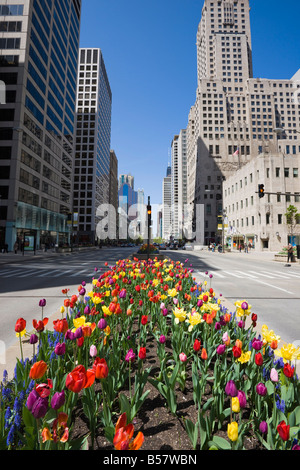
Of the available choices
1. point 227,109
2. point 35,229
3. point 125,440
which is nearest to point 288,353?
point 125,440

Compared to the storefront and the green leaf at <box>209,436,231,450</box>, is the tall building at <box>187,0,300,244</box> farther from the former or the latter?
the green leaf at <box>209,436,231,450</box>

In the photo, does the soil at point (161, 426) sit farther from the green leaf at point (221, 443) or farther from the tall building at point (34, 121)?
the tall building at point (34, 121)

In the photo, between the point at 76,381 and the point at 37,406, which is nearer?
the point at 37,406

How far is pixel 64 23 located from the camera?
211 feet

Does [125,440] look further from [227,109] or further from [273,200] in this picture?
[227,109]

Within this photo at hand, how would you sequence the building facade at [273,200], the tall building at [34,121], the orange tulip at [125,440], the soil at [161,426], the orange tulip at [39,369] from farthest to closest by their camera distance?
the building facade at [273,200] → the tall building at [34,121] → the soil at [161,426] → the orange tulip at [39,369] → the orange tulip at [125,440]

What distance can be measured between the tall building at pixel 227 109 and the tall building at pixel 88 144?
45.0m

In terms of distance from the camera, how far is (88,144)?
107 meters

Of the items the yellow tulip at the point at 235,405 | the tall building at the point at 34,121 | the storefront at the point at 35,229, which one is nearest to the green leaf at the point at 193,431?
the yellow tulip at the point at 235,405

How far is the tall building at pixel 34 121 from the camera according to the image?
40625 mm

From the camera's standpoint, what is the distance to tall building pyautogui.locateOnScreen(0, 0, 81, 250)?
4062 cm

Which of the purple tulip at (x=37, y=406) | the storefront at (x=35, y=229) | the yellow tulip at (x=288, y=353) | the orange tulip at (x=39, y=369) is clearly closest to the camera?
the purple tulip at (x=37, y=406)

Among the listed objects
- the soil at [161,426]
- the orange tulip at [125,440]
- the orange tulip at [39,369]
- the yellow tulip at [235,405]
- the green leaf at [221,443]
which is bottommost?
the soil at [161,426]

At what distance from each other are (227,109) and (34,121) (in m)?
91.3
